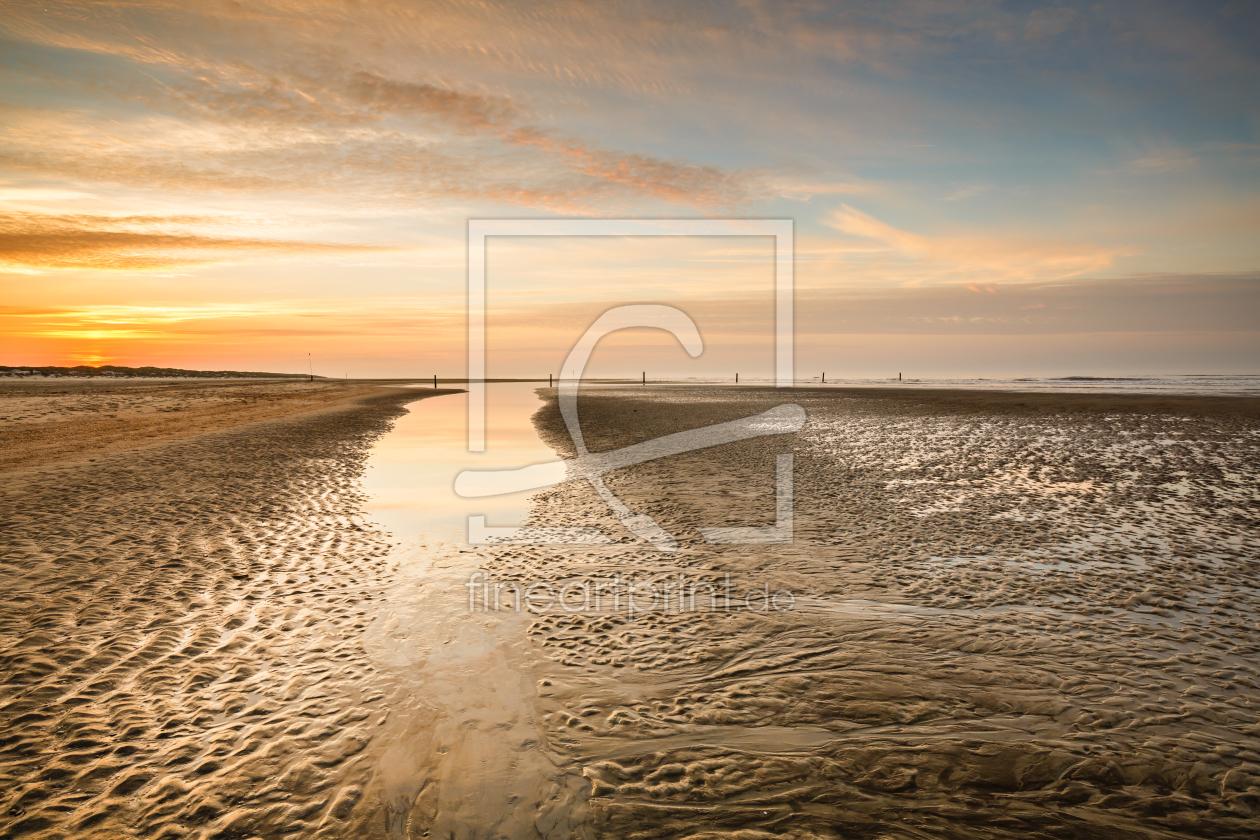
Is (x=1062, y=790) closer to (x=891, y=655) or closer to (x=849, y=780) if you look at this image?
(x=849, y=780)

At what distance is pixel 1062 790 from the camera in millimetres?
4875

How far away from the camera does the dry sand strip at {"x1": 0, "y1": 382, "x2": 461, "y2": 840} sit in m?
4.82

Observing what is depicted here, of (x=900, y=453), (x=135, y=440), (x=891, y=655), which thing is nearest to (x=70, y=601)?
(x=891, y=655)

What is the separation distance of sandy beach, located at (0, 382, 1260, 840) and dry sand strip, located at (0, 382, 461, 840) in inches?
1.6

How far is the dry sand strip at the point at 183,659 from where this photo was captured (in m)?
4.82

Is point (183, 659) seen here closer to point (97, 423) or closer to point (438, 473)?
point (438, 473)

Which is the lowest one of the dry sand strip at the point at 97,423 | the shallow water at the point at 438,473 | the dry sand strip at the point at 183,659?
the dry sand strip at the point at 183,659

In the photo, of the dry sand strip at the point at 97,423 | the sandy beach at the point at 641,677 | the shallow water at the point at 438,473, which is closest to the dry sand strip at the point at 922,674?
the sandy beach at the point at 641,677

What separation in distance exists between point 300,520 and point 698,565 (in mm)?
9067

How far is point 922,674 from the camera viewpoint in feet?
22.1

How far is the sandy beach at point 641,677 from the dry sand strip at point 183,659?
0.04m

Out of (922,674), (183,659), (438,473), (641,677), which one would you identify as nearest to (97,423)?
(438,473)

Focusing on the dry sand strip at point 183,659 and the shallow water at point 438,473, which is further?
the shallow water at point 438,473

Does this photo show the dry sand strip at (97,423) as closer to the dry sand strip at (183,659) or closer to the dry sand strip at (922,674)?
the dry sand strip at (183,659)
